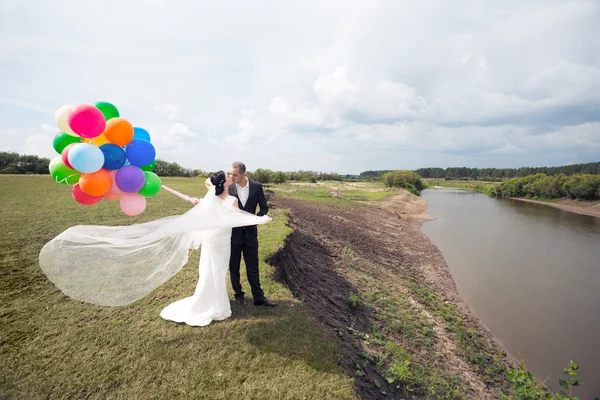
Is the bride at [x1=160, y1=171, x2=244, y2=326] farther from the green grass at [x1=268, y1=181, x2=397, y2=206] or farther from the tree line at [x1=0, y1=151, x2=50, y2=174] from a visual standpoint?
the tree line at [x1=0, y1=151, x2=50, y2=174]

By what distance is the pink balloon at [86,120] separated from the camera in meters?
3.64

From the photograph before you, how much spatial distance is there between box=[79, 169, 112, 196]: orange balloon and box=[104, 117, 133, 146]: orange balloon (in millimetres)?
479

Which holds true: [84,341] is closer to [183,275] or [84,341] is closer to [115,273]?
[115,273]

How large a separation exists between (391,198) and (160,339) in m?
39.9

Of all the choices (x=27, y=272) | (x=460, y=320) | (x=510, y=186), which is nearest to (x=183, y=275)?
(x=27, y=272)

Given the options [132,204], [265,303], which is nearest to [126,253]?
[132,204]

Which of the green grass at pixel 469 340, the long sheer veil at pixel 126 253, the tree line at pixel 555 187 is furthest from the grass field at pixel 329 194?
the tree line at pixel 555 187

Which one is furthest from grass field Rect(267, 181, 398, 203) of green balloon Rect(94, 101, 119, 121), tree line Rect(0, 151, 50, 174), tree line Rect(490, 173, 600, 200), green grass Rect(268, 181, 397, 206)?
tree line Rect(490, 173, 600, 200)

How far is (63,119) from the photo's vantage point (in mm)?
3848

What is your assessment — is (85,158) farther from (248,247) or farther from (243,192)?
(248,247)

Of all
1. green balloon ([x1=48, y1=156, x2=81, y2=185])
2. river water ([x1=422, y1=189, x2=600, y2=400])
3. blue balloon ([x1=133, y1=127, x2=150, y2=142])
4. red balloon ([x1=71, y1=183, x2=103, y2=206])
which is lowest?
river water ([x1=422, y1=189, x2=600, y2=400])

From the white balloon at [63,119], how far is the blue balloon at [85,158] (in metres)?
A: 0.42

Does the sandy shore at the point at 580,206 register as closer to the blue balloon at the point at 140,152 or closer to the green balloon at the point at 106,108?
the blue balloon at the point at 140,152

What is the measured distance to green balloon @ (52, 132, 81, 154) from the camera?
4.07 m
